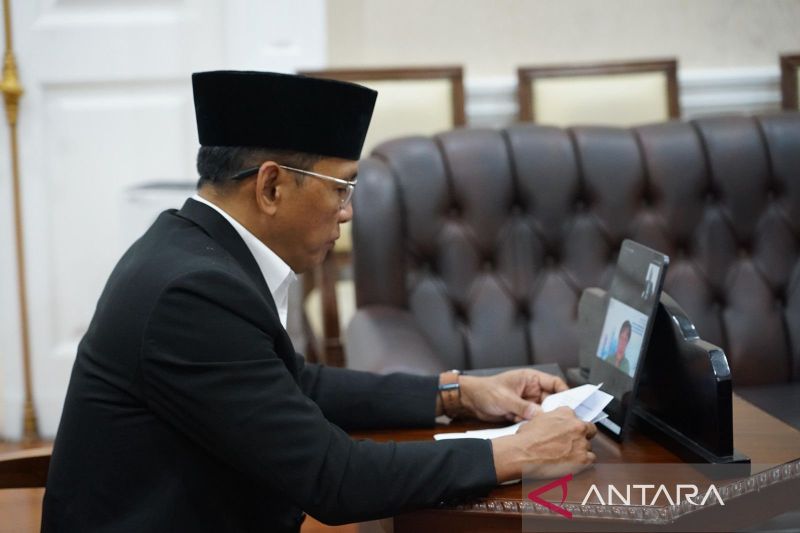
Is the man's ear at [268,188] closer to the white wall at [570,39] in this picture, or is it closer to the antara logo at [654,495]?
the antara logo at [654,495]

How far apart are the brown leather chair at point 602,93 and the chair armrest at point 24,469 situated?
2105 millimetres

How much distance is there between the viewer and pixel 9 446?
3.47 meters

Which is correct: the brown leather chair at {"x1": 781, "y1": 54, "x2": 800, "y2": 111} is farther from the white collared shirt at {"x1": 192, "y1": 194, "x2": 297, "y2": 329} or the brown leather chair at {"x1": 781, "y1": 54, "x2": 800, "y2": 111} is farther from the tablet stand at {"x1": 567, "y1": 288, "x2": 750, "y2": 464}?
the white collared shirt at {"x1": 192, "y1": 194, "x2": 297, "y2": 329}

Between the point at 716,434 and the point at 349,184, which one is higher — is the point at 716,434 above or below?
below

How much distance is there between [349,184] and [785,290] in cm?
167

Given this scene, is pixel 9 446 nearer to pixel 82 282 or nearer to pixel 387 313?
pixel 82 282

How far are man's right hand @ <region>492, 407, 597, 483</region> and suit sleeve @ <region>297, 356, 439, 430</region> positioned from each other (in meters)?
0.30

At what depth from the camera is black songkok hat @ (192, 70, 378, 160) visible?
1.49 metres

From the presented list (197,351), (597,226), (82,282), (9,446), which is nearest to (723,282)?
(597,226)

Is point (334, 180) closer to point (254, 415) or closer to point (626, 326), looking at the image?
point (254, 415)

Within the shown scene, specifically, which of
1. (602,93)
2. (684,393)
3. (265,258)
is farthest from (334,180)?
(602,93)

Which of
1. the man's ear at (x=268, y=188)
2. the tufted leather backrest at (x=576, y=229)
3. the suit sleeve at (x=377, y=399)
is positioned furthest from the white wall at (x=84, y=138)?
the man's ear at (x=268, y=188)

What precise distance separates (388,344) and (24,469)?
88 cm

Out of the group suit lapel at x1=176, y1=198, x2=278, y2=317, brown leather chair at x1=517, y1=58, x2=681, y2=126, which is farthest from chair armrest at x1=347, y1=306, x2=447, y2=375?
brown leather chair at x1=517, y1=58, x2=681, y2=126
